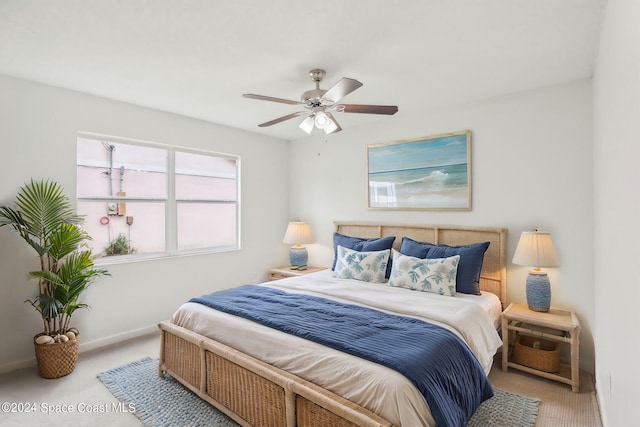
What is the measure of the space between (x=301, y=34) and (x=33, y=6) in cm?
152

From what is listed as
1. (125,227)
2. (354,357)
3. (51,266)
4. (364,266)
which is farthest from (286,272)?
(354,357)

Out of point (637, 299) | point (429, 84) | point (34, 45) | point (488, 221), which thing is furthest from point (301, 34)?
point (488, 221)

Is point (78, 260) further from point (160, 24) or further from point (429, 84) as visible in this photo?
point (429, 84)

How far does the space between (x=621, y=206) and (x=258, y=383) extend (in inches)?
82.1

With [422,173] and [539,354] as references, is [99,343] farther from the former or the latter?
[539,354]

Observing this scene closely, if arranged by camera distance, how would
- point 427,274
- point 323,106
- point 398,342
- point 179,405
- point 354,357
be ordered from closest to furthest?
point 354,357 < point 398,342 < point 179,405 < point 323,106 < point 427,274

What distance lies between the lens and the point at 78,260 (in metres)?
2.89

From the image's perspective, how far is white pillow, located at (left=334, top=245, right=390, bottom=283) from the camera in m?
3.50

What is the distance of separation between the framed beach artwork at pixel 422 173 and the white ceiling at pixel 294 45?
591 millimetres

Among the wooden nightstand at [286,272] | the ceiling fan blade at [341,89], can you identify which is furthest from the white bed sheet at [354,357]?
the ceiling fan blade at [341,89]

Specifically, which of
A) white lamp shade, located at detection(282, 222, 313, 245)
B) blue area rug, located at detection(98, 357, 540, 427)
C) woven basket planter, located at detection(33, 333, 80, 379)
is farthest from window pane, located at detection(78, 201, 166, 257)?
white lamp shade, located at detection(282, 222, 313, 245)

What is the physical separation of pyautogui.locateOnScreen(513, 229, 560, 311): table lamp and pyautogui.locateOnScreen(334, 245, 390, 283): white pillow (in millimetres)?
1241

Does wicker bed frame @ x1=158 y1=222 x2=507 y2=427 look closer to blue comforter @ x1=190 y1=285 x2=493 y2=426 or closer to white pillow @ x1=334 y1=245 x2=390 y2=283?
blue comforter @ x1=190 y1=285 x2=493 y2=426

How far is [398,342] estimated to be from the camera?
1.93 metres
